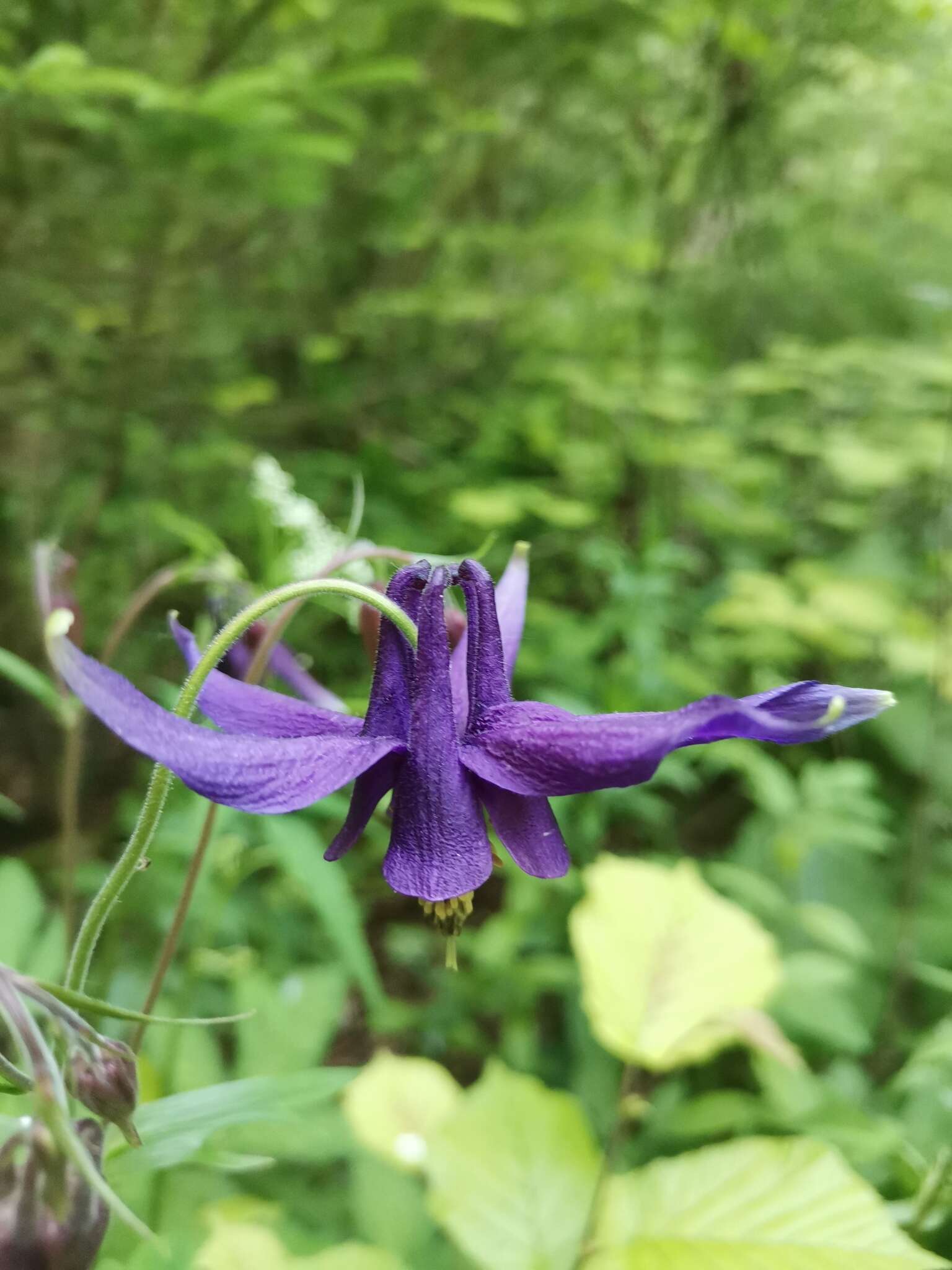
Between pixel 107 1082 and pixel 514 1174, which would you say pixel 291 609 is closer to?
pixel 107 1082

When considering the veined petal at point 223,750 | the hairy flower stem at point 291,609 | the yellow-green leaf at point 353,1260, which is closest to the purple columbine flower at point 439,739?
the veined petal at point 223,750

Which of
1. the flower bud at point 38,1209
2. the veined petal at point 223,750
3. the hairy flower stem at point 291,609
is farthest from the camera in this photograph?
the hairy flower stem at point 291,609

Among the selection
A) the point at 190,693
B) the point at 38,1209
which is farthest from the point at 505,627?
the point at 38,1209

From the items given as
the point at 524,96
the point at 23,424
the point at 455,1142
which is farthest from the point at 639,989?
the point at 524,96

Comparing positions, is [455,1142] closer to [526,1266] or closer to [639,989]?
[526,1266]

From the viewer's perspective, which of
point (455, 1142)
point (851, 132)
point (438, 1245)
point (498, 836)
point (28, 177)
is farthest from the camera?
point (851, 132)

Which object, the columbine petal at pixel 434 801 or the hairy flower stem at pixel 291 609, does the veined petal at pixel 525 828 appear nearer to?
the columbine petal at pixel 434 801
